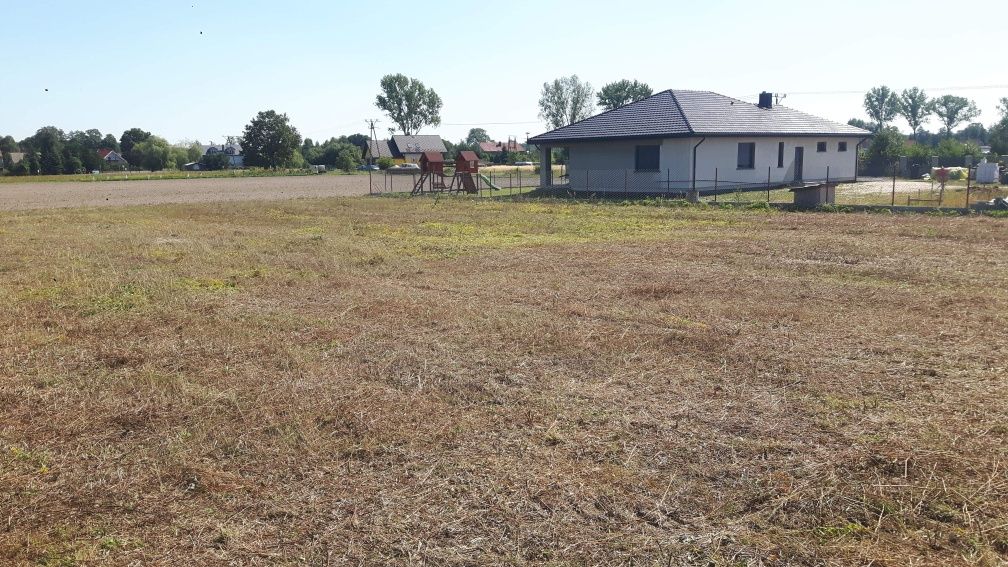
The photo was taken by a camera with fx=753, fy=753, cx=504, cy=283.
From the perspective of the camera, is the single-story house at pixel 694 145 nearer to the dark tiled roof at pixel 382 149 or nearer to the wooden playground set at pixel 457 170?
the wooden playground set at pixel 457 170

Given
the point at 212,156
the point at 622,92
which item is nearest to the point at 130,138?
the point at 212,156

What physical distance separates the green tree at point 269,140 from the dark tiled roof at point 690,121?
202 feet

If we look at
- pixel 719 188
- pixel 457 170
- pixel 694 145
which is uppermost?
pixel 694 145

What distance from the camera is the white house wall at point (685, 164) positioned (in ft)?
101

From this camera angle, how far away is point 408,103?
130375 millimetres

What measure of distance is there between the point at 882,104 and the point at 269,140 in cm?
11717

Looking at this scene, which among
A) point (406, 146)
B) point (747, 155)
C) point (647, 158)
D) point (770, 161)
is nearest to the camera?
point (647, 158)

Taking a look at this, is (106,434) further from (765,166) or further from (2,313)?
(765,166)

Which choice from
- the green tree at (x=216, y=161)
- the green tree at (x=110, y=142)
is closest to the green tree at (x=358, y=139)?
the green tree at (x=216, y=161)

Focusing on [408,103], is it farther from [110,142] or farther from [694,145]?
[694,145]

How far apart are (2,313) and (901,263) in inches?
523

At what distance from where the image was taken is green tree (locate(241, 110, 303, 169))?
89500 millimetres

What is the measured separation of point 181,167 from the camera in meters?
108

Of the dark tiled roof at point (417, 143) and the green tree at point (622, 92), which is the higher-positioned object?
the green tree at point (622, 92)
